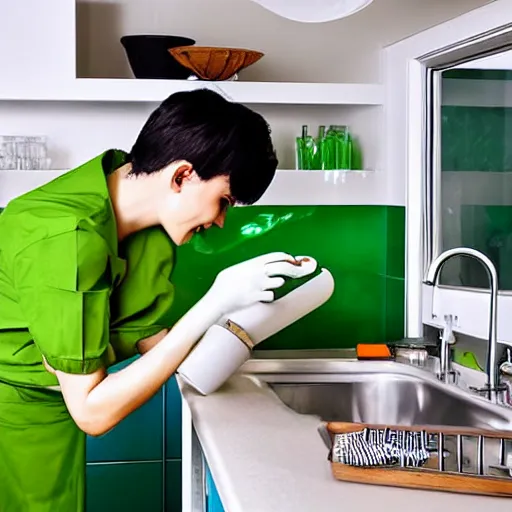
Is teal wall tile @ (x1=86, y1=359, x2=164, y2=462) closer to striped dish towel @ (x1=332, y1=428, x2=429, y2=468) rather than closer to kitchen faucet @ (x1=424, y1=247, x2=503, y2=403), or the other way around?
kitchen faucet @ (x1=424, y1=247, x2=503, y2=403)

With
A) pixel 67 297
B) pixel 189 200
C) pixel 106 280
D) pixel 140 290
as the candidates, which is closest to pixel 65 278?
pixel 67 297

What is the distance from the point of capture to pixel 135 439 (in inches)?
110

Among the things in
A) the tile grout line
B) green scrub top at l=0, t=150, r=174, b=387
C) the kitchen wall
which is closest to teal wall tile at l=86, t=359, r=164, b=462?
the tile grout line

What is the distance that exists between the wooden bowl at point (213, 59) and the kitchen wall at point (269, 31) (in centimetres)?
21

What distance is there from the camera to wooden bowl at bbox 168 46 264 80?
2.69 metres

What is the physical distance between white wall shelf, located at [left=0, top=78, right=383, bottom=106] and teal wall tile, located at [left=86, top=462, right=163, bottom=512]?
1.03 metres

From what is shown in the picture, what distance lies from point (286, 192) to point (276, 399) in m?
0.95

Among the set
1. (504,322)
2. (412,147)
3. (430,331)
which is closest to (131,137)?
(412,147)

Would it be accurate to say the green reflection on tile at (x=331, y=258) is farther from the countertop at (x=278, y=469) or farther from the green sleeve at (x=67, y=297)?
the green sleeve at (x=67, y=297)

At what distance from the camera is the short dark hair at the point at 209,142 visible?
1.85 meters

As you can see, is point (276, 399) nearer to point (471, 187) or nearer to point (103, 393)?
point (103, 393)

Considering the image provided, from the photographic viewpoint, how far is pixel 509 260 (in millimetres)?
2441

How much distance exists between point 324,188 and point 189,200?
1126 mm

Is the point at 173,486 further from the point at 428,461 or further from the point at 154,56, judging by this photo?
the point at 428,461
